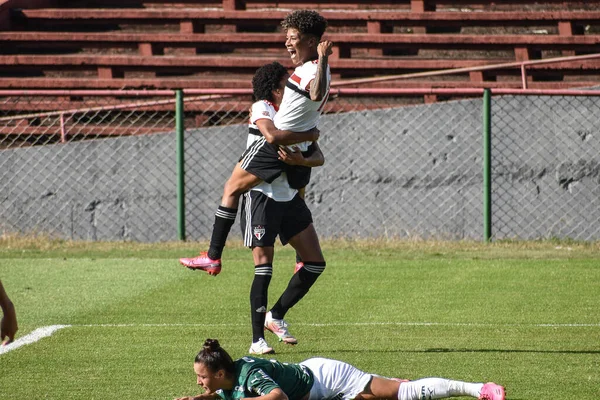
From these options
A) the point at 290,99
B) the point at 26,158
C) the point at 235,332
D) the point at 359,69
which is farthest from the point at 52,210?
the point at 290,99

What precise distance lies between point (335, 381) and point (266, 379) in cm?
53

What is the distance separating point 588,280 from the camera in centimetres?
1034

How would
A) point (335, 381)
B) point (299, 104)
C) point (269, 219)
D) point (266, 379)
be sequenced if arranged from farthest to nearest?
point (269, 219) → point (299, 104) → point (335, 381) → point (266, 379)

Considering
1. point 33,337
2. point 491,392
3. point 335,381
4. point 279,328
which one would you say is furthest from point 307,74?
point 33,337

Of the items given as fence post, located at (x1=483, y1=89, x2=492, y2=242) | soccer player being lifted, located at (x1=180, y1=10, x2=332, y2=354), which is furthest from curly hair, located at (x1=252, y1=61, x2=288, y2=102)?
fence post, located at (x1=483, y1=89, x2=492, y2=242)

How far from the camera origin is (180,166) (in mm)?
Answer: 13453

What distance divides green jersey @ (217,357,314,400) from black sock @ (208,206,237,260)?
7.07ft

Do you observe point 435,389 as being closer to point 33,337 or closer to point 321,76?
point 321,76

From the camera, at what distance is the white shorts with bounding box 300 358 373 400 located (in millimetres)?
5699

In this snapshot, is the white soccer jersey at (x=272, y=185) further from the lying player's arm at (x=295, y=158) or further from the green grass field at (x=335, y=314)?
the green grass field at (x=335, y=314)

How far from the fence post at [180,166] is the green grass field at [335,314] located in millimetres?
454

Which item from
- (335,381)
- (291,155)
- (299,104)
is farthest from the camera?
(291,155)

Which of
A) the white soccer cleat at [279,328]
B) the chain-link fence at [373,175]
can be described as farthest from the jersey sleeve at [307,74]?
the chain-link fence at [373,175]

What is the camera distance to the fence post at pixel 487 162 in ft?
42.8
